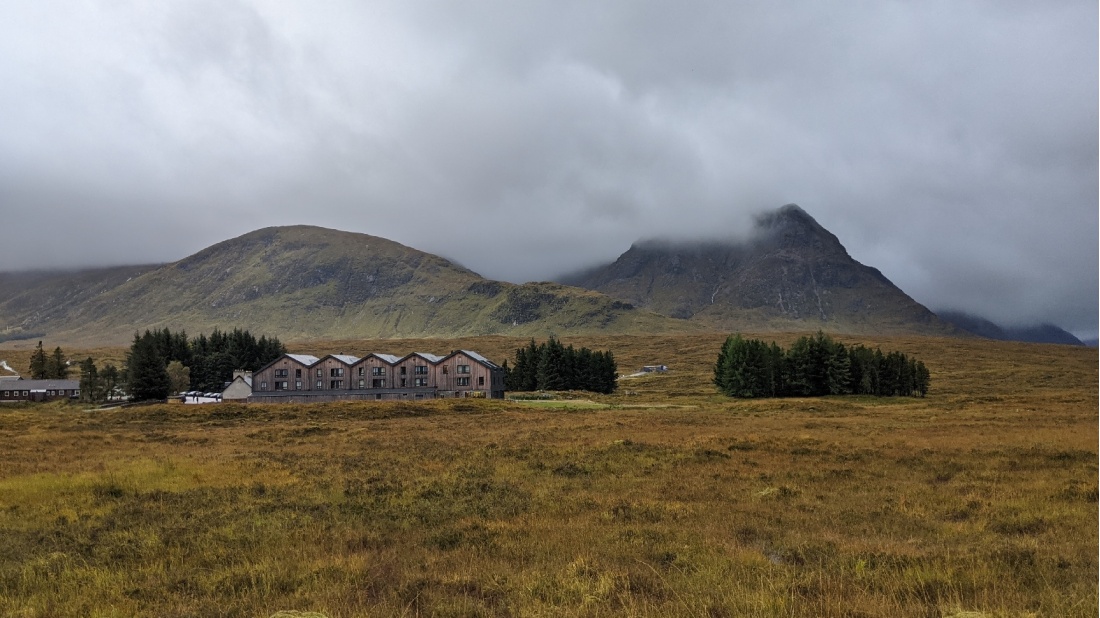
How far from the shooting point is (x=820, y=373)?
109 metres

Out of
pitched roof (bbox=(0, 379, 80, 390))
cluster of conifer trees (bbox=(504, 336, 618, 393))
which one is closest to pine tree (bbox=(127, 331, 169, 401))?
pitched roof (bbox=(0, 379, 80, 390))

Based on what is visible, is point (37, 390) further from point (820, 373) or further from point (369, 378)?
point (820, 373)

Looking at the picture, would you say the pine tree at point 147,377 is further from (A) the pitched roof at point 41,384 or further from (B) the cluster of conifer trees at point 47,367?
(B) the cluster of conifer trees at point 47,367

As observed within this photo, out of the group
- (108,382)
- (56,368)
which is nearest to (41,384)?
(56,368)

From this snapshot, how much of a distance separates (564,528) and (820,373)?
105 m

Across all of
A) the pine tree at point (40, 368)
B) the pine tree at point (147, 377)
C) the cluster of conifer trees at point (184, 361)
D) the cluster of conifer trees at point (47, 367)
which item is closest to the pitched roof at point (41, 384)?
the pine tree at point (40, 368)

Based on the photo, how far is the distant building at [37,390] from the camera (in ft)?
416

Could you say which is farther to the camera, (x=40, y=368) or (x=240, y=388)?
(x=40, y=368)

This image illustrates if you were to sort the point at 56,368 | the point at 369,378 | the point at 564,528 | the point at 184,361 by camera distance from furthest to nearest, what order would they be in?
the point at 56,368, the point at 184,361, the point at 369,378, the point at 564,528

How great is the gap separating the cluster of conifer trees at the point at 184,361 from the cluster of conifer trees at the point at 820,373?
9819cm

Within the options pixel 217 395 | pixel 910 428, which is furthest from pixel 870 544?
pixel 217 395

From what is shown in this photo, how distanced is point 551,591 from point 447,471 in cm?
1669

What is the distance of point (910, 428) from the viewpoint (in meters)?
45.3

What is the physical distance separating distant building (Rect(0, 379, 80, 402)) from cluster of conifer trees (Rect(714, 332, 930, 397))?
135232 mm
